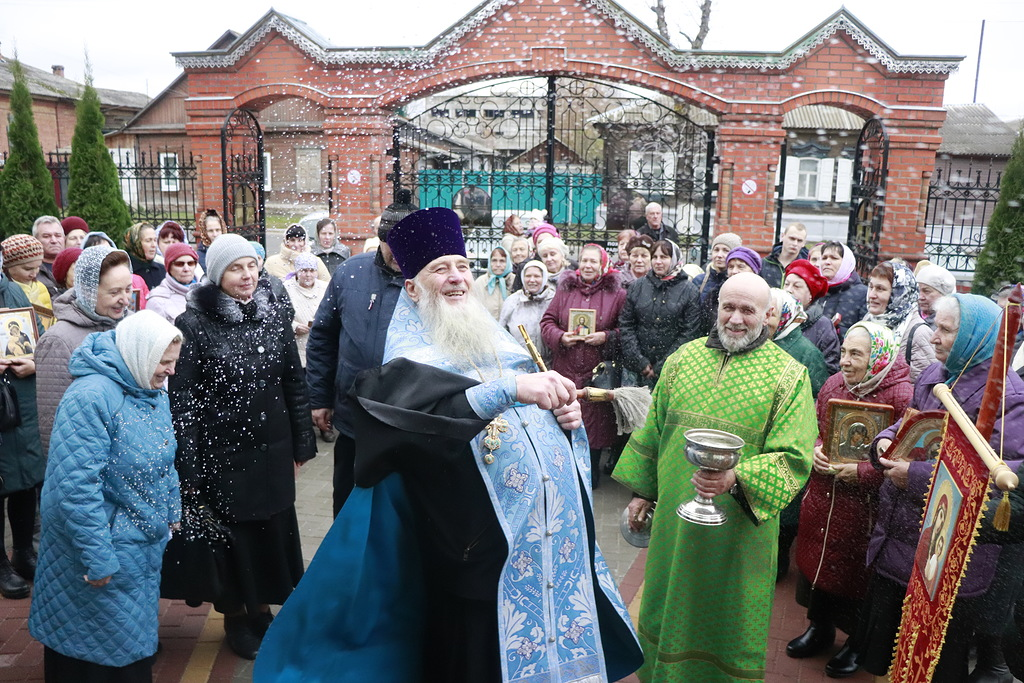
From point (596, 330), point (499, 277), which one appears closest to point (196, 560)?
point (596, 330)

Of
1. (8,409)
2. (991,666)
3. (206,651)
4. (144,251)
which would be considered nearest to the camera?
(991,666)

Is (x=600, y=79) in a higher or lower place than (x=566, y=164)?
higher

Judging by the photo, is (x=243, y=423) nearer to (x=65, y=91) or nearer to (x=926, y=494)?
(x=926, y=494)

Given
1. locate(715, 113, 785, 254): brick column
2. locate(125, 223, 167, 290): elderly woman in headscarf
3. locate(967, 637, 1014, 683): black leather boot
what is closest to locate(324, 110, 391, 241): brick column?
locate(125, 223, 167, 290): elderly woman in headscarf

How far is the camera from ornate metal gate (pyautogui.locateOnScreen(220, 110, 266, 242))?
12.1m

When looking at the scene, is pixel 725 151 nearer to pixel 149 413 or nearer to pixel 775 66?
pixel 775 66

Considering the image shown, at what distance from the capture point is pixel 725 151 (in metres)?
11.8

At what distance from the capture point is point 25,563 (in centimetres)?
479

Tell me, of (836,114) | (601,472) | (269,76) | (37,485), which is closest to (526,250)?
(601,472)

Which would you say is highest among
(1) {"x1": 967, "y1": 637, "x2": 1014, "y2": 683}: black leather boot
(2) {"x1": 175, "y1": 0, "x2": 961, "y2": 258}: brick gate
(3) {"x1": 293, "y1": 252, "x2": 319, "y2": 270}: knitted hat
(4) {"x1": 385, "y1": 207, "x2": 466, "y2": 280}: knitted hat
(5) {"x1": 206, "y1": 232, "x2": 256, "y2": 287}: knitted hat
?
(2) {"x1": 175, "y1": 0, "x2": 961, "y2": 258}: brick gate

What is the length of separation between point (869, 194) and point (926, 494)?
9.68m

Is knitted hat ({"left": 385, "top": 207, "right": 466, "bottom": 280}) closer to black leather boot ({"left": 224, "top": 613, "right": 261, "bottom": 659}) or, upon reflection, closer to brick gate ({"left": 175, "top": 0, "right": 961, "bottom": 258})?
black leather boot ({"left": 224, "top": 613, "right": 261, "bottom": 659})

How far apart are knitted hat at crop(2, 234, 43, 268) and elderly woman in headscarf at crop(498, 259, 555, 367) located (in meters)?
3.45

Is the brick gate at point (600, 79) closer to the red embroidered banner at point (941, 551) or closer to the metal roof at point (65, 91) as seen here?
the red embroidered banner at point (941, 551)
